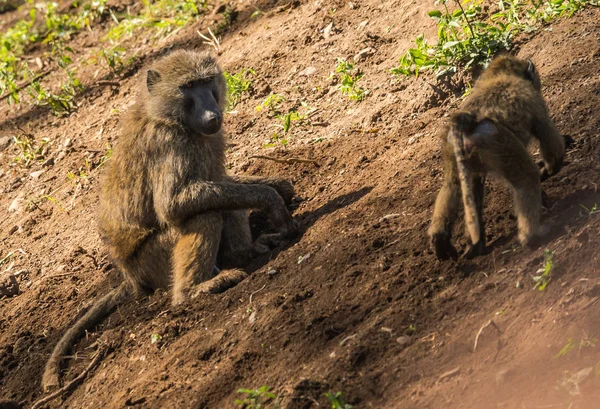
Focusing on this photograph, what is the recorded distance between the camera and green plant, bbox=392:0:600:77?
693 cm

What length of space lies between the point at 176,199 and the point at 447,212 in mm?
2146

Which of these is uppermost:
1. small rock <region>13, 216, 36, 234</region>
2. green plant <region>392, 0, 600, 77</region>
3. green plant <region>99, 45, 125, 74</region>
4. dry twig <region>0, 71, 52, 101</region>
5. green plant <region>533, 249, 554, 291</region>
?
dry twig <region>0, 71, 52, 101</region>

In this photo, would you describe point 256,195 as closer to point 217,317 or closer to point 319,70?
point 217,317

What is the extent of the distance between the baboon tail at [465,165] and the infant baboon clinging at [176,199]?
73.5 inches

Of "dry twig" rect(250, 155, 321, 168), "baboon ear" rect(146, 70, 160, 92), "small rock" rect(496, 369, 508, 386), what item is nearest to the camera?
"small rock" rect(496, 369, 508, 386)

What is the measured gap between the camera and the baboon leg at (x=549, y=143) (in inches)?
194

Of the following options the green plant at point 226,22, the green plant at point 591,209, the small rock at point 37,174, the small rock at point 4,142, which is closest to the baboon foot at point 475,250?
the green plant at point 591,209

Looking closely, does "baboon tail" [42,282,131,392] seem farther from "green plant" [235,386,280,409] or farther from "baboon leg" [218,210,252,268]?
"green plant" [235,386,280,409]

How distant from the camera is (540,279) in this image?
4.30 metres

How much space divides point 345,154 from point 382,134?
1.14ft

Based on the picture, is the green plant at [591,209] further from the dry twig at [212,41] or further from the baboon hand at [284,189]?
the dry twig at [212,41]

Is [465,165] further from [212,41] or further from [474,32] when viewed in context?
[212,41]

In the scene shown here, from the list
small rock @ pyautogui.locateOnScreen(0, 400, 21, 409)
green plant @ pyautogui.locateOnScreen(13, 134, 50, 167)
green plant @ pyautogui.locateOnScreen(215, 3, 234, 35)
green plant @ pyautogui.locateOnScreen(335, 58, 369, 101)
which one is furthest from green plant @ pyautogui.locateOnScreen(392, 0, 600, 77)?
green plant @ pyautogui.locateOnScreen(13, 134, 50, 167)

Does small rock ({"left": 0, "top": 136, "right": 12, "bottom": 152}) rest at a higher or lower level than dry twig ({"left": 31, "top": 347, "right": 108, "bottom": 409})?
higher
